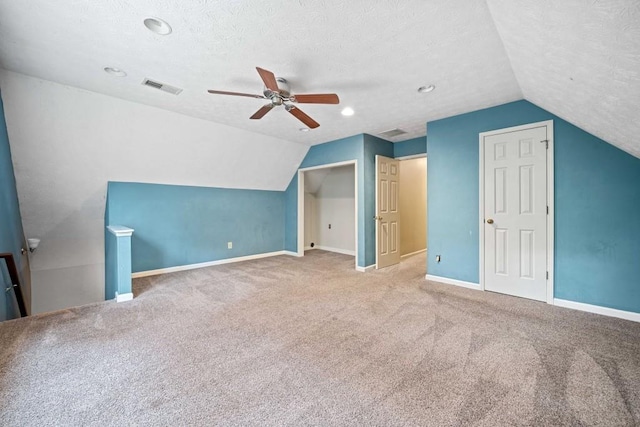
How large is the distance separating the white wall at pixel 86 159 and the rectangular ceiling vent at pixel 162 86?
725 mm

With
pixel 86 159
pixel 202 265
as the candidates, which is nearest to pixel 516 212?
pixel 202 265

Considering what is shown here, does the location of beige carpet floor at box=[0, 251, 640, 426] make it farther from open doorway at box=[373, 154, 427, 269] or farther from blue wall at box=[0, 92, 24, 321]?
open doorway at box=[373, 154, 427, 269]

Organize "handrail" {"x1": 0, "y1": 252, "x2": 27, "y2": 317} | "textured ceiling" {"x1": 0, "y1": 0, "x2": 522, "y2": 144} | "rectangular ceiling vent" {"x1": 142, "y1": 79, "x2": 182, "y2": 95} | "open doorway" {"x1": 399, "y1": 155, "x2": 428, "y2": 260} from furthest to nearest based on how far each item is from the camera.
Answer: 1. "open doorway" {"x1": 399, "y1": 155, "x2": 428, "y2": 260}
2. "rectangular ceiling vent" {"x1": 142, "y1": 79, "x2": 182, "y2": 95}
3. "handrail" {"x1": 0, "y1": 252, "x2": 27, "y2": 317}
4. "textured ceiling" {"x1": 0, "y1": 0, "x2": 522, "y2": 144}

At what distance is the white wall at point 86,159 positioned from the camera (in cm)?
312

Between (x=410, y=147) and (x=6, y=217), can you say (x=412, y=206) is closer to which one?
(x=410, y=147)

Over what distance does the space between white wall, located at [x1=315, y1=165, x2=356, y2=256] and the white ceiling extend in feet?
11.5

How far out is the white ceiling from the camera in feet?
5.51

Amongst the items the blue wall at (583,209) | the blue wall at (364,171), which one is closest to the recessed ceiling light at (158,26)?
the blue wall at (364,171)

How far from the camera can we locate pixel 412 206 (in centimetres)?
621

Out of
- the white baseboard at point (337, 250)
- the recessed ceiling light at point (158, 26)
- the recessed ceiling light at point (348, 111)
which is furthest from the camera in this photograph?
the white baseboard at point (337, 250)

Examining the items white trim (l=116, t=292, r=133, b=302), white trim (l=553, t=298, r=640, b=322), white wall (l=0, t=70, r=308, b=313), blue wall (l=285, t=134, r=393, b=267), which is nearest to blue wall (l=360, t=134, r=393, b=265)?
blue wall (l=285, t=134, r=393, b=267)

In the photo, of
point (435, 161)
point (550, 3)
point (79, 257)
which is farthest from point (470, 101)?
point (79, 257)

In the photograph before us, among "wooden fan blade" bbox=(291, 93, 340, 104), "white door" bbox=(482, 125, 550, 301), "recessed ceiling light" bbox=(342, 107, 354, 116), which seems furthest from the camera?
"recessed ceiling light" bbox=(342, 107, 354, 116)

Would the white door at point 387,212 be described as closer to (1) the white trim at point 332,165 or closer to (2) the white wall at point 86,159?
(1) the white trim at point 332,165
